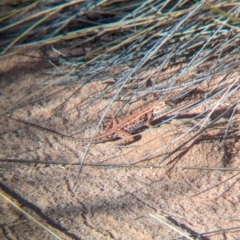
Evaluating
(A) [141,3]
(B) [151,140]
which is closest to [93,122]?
(B) [151,140]

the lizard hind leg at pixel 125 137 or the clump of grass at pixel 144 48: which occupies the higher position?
the clump of grass at pixel 144 48

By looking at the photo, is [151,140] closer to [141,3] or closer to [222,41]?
[222,41]

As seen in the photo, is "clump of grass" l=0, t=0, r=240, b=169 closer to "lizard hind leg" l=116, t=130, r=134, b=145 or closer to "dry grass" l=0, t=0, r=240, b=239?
"dry grass" l=0, t=0, r=240, b=239

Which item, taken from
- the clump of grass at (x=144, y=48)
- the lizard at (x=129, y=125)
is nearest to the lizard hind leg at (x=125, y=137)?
the lizard at (x=129, y=125)

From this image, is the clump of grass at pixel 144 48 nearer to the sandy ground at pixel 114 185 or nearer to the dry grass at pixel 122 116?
the dry grass at pixel 122 116

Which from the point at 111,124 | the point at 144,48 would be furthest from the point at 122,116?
the point at 144,48
